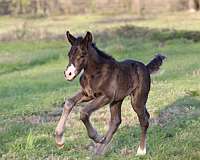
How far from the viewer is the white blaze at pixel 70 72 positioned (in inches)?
307

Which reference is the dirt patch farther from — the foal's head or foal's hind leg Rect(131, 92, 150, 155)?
the foal's head

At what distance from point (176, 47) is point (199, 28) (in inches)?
344

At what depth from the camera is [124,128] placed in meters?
10.8

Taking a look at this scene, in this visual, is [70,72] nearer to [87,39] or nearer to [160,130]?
[87,39]

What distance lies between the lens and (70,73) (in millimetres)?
7828

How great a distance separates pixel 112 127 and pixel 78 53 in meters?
1.35

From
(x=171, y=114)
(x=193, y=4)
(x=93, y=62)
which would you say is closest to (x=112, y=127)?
(x=93, y=62)

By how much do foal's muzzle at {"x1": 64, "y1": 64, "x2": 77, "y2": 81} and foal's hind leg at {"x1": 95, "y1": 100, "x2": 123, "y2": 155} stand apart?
3.90 feet

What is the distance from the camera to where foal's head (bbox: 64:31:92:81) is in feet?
26.1

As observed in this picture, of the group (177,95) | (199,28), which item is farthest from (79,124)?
(199,28)

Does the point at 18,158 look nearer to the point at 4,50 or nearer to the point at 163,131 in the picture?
the point at 163,131

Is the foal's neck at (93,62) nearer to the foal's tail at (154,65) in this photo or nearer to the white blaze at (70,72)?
the white blaze at (70,72)

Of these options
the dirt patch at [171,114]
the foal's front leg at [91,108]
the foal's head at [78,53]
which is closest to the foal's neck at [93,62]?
the foal's head at [78,53]

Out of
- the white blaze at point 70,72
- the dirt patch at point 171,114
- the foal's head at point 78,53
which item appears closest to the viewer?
the white blaze at point 70,72
